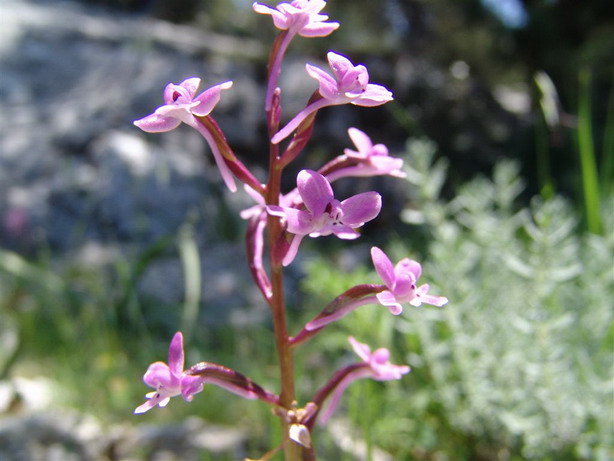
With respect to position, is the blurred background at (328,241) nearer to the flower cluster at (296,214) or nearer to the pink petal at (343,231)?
the flower cluster at (296,214)

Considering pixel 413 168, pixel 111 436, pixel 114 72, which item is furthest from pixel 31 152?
pixel 413 168

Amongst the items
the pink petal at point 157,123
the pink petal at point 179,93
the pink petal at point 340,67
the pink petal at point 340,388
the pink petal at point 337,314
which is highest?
the pink petal at point 340,67

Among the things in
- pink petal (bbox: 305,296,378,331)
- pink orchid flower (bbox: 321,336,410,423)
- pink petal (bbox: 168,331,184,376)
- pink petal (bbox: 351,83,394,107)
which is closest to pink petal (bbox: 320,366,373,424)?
pink orchid flower (bbox: 321,336,410,423)

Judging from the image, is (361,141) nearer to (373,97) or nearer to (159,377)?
(373,97)

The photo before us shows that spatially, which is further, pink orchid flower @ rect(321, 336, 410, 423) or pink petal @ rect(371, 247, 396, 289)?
pink orchid flower @ rect(321, 336, 410, 423)

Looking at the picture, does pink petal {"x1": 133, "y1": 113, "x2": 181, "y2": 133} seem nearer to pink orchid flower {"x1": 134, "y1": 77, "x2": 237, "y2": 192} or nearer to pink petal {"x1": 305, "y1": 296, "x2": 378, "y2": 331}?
pink orchid flower {"x1": 134, "y1": 77, "x2": 237, "y2": 192}

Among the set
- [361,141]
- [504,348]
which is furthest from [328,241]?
[361,141]

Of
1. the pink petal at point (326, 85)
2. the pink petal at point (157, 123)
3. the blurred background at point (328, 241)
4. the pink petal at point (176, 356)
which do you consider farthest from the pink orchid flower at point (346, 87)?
the blurred background at point (328, 241)
